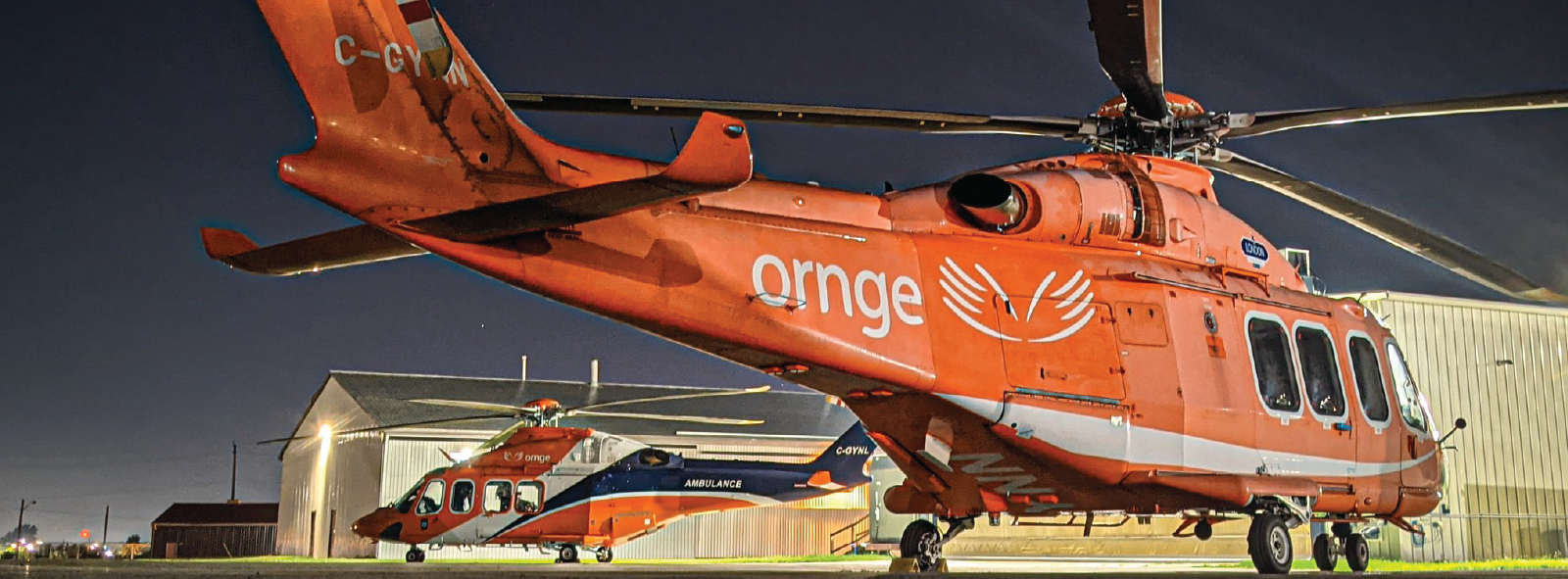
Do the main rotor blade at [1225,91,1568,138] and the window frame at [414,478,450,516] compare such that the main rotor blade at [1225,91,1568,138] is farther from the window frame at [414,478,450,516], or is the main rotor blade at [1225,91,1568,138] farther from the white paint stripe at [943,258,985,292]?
the window frame at [414,478,450,516]

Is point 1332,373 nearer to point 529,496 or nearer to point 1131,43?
point 1131,43

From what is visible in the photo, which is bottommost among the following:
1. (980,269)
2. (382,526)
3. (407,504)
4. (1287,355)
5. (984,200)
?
(382,526)

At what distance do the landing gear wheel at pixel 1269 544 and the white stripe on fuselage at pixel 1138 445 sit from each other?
1.47 ft

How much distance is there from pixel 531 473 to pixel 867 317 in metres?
15.5

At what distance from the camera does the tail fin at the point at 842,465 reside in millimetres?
23969

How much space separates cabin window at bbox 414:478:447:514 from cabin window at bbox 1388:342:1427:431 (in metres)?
16.7

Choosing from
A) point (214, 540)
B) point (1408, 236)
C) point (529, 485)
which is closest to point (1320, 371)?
point (1408, 236)

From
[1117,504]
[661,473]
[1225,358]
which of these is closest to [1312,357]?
[1225,358]

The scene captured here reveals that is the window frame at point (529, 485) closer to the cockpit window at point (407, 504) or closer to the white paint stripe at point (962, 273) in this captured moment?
the cockpit window at point (407, 504)

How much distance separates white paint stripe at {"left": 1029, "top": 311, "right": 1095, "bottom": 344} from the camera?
1012cm

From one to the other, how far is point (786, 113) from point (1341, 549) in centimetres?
693

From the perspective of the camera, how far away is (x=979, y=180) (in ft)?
34.4

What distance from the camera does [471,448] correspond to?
3459 cm

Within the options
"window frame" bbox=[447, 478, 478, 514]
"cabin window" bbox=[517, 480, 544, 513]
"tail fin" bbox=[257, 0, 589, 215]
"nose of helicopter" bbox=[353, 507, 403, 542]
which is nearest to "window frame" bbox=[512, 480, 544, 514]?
"cabin window" bbox=[517, 480, 544, 513]
